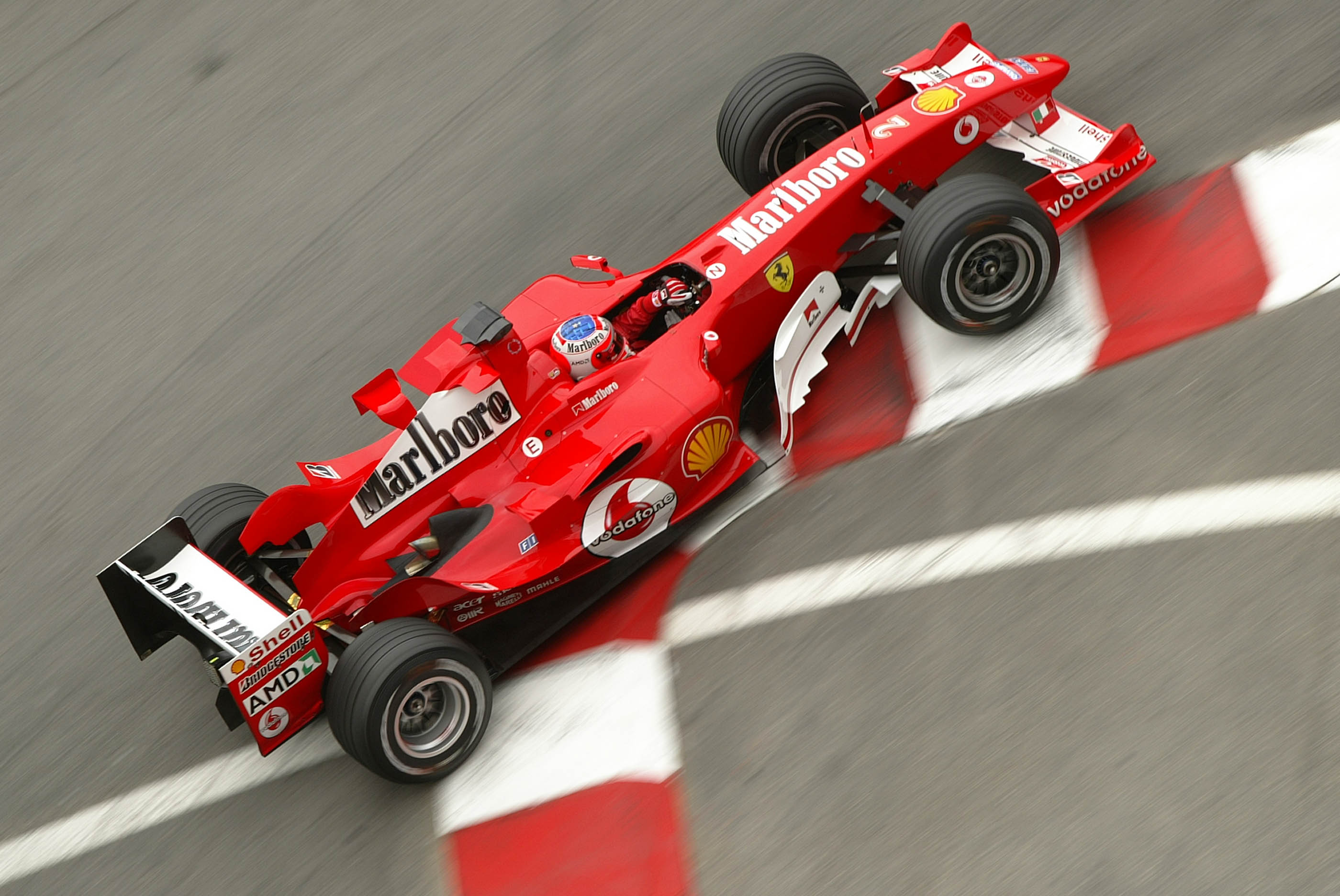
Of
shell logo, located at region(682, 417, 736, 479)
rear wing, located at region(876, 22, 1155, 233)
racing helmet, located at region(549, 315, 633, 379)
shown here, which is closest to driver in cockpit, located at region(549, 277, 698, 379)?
racing helmet, located at region(549, 315, 633, 379)

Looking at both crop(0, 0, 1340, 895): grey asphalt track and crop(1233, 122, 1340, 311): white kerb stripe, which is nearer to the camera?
crop(0, 0, 1340, 895): grey asphalt track

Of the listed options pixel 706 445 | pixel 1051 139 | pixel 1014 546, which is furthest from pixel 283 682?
pixel 1051 139

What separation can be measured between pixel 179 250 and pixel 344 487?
3.32 m

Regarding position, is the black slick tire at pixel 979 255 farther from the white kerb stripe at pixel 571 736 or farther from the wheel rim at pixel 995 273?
the white kerb stripe at pixel 571 736

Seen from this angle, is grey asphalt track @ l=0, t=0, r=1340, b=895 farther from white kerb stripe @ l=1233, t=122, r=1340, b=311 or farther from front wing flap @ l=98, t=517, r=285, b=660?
front wing flap @ l=98, t=517, r=285, b=660

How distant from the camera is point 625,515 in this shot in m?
5.29

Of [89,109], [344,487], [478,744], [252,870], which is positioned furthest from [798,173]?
[89,109]

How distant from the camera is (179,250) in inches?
307

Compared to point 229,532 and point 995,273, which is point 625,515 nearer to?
point 229,532

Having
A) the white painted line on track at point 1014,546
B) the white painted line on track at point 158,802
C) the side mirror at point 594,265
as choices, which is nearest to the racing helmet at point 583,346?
the side mirror at point 594,265

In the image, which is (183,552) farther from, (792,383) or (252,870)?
(792,383)

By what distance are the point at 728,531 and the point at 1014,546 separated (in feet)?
4.21

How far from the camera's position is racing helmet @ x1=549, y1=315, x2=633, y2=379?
17.8 ft

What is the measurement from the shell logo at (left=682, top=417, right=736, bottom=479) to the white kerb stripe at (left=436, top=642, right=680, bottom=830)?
2.60 feet
